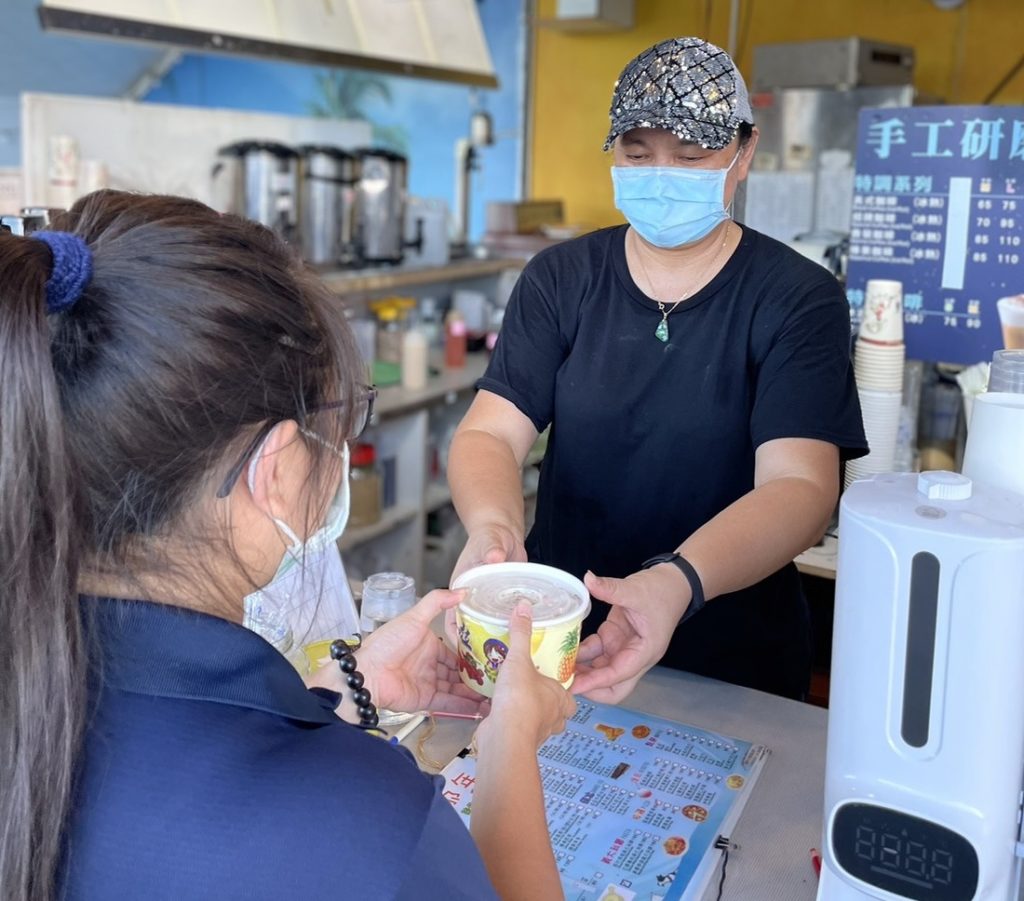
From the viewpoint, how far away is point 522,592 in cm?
118

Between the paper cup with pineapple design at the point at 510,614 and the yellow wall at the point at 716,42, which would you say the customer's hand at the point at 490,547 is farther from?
the yellow wall at the point at 716,42

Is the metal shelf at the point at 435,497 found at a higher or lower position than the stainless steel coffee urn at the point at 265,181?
lower

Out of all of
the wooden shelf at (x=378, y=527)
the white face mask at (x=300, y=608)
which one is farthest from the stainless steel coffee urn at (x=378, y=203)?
the white face mask at (x=300, y=608)

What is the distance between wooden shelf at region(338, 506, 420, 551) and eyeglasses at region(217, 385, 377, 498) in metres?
2.56

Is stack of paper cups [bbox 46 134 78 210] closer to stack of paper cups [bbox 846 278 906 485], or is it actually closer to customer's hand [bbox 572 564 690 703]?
stack of paper cups [bbox 846 278 906 485]

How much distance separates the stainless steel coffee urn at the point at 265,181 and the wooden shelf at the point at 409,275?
0.81 feet

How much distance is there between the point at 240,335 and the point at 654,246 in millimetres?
1024

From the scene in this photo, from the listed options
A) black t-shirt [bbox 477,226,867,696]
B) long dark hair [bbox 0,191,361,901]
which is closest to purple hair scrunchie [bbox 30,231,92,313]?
long dark hair [bbox 0,191,361,901]

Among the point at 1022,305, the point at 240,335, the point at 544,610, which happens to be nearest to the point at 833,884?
the point at 544,610

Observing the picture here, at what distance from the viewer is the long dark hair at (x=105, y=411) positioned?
700mm

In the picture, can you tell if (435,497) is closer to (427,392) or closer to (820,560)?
(427,392)

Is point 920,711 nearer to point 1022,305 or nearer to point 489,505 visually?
point 489,505

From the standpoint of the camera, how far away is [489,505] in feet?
5.01

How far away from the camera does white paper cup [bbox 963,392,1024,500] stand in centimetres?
99
